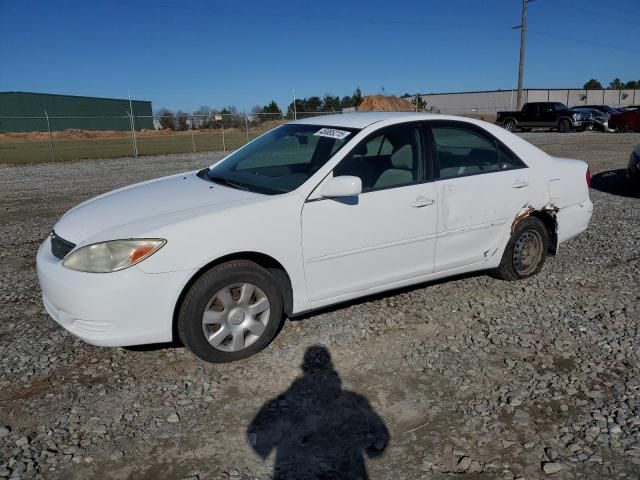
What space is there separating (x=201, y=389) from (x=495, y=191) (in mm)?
2845

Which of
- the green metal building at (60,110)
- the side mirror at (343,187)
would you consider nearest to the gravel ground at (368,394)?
the side mirror at (343,187)

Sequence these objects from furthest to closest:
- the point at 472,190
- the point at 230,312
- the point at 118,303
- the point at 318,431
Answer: the point at 472,190
the point at 230,312
the point at 118,303
the point at 318,431

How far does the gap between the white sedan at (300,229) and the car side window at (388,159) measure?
1 centimetres

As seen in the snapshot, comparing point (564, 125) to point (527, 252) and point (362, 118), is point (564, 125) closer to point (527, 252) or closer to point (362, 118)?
point (527, 252)

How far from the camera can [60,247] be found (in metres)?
3.49

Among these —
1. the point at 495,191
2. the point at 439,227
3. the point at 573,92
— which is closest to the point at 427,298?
the point at 439,227

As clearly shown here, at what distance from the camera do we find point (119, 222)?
11.2 ft

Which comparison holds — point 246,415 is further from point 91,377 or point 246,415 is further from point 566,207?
point 566,207

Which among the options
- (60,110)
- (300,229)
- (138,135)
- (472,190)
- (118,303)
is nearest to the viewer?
(118,303)

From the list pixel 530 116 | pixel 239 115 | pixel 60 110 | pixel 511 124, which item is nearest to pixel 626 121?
pixel 530 116

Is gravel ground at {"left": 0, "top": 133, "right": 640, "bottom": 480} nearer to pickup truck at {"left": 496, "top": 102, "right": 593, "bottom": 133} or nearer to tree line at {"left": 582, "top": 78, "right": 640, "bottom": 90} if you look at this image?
pickup truck at {"left": 496, "top": 102, "right": 593, "bottom": 133}

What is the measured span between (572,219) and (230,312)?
347 cm

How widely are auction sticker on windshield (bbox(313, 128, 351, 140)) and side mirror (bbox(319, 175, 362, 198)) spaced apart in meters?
0.58

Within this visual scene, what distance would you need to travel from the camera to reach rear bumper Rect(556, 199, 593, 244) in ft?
16.3
